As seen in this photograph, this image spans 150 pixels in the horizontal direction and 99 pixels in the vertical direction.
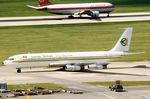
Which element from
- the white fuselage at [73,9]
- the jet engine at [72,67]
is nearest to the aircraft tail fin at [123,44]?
the jet engine at [72,67]

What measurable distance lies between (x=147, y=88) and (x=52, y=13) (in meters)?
110

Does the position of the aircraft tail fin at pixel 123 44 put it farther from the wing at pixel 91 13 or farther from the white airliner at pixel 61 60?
the wing at pixel 91 13

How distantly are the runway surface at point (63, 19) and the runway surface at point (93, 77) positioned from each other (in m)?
57.3

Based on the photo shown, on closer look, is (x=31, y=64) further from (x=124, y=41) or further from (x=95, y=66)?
(x=124, y=41)

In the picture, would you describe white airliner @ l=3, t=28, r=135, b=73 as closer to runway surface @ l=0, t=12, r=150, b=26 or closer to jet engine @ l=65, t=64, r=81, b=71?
jet engine @ l=65, t=64, r=81, b=71

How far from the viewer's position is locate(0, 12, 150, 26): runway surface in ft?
583

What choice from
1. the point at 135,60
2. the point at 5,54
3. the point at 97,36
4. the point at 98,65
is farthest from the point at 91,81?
the point at 97,36

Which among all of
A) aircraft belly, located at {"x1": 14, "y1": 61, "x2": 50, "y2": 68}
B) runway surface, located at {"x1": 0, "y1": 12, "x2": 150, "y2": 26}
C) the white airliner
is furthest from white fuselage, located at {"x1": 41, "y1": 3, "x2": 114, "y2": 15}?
aircraft belly, located at {"x1": 14, "y1": 61, "x2": 50, "y2": 68}

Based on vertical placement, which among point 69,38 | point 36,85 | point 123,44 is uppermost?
point 123,44

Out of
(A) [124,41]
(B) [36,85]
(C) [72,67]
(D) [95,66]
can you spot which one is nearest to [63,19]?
(A) [124,41]

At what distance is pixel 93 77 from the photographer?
349 feet

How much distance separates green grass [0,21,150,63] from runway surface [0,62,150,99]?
11.7m

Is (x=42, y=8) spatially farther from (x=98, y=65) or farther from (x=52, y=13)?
(x=98, y=65)

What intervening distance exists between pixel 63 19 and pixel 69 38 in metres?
34.8
